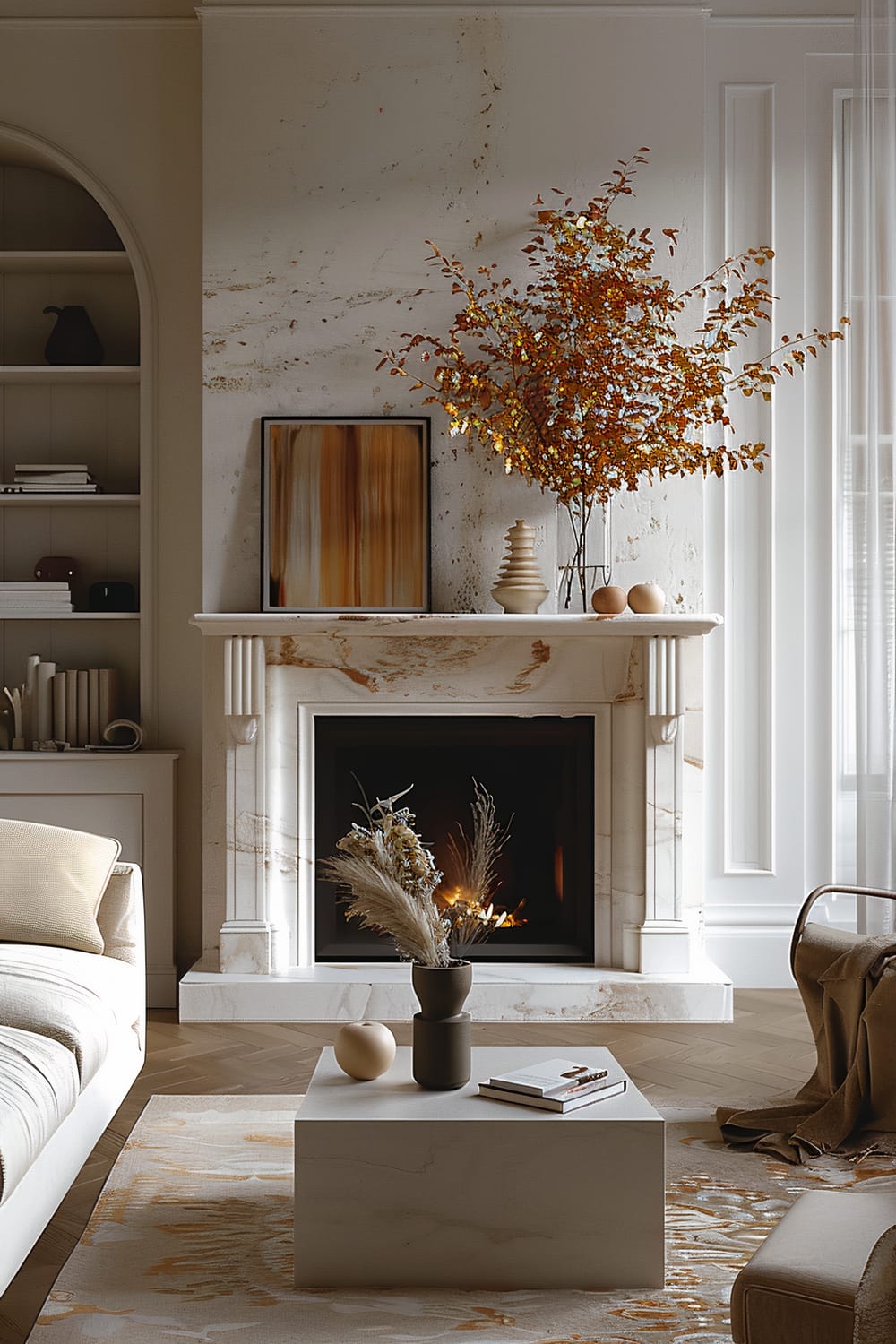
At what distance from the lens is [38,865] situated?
10.0 ft

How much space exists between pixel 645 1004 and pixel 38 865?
7.02ft

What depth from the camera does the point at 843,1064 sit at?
10.7 ft

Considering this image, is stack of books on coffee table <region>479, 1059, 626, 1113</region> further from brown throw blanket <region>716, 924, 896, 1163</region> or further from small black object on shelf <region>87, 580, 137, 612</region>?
small black object on shelf <region>87, 580, 137, 612</region>

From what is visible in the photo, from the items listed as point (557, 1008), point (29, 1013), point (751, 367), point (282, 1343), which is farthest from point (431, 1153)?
point (751, 367)

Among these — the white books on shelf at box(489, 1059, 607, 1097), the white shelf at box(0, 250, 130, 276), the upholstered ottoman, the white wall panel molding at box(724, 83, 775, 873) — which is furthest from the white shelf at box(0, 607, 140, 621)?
the upholstered ottoman

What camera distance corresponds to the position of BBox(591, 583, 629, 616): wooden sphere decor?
14.1 ft

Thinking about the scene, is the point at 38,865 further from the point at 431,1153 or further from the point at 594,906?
the point at 594,906

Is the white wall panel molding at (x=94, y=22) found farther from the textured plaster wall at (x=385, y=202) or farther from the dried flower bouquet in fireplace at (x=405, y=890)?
the dried flower bouquet in fireplace at (x=405, y=890)

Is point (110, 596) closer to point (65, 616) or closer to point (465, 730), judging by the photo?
point (65, 616)

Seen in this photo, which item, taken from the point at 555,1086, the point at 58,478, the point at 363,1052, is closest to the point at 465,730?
the point at 58,478

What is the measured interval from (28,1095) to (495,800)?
8.58 ft

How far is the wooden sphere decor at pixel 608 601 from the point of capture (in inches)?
170

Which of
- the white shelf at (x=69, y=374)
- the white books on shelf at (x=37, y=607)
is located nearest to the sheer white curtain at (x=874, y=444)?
the white shelf at (x=69, y=374)

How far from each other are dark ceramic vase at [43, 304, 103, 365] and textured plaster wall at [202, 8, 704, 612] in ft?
2.03
